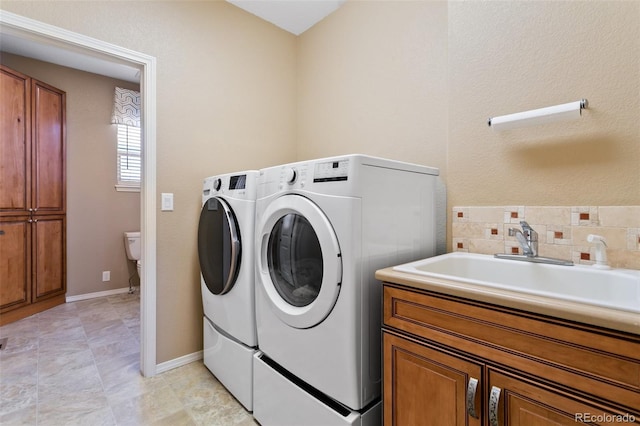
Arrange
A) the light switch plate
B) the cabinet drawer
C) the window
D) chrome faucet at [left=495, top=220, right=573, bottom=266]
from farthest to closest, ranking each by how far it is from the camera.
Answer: the window, the light switch plate, chrome faucet at [left=495, top=220, right=573, bottom=266], the cabinet drawer

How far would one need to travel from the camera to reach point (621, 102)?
1127 millimetres

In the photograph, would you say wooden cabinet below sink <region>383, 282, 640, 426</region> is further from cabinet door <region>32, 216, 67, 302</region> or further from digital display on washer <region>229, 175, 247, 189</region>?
cabinet door <region>32, 216, 67, 302</region>

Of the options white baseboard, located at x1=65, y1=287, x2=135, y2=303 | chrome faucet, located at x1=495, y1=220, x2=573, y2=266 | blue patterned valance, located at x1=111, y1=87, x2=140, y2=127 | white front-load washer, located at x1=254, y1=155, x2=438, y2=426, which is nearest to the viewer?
white front-load washer, located at x1=254, y1=155, x2=438, y2=426

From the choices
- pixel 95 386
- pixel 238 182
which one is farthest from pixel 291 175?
pixel 95 386

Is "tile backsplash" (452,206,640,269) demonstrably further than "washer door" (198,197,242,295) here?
No

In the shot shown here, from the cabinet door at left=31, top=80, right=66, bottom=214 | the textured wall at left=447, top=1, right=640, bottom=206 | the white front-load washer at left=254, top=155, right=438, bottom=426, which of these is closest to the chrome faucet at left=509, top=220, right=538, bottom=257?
the textured wall at left=447, top=1, right=640, bottom=206

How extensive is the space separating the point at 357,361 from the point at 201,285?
1.39 m

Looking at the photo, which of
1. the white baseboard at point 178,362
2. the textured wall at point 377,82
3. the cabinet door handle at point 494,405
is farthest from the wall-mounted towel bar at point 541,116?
the white baseboard at point 178,362

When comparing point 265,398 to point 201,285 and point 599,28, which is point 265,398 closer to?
point 201,285

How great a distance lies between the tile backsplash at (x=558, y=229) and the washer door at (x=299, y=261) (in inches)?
32.5

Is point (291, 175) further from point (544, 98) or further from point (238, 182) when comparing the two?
point (544, 98)

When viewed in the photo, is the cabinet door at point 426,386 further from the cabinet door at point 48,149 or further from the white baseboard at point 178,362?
the cabinet door at point 48,149

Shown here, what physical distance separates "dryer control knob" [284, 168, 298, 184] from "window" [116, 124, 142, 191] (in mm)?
3305

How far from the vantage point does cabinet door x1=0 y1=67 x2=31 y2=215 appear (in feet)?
8.70
